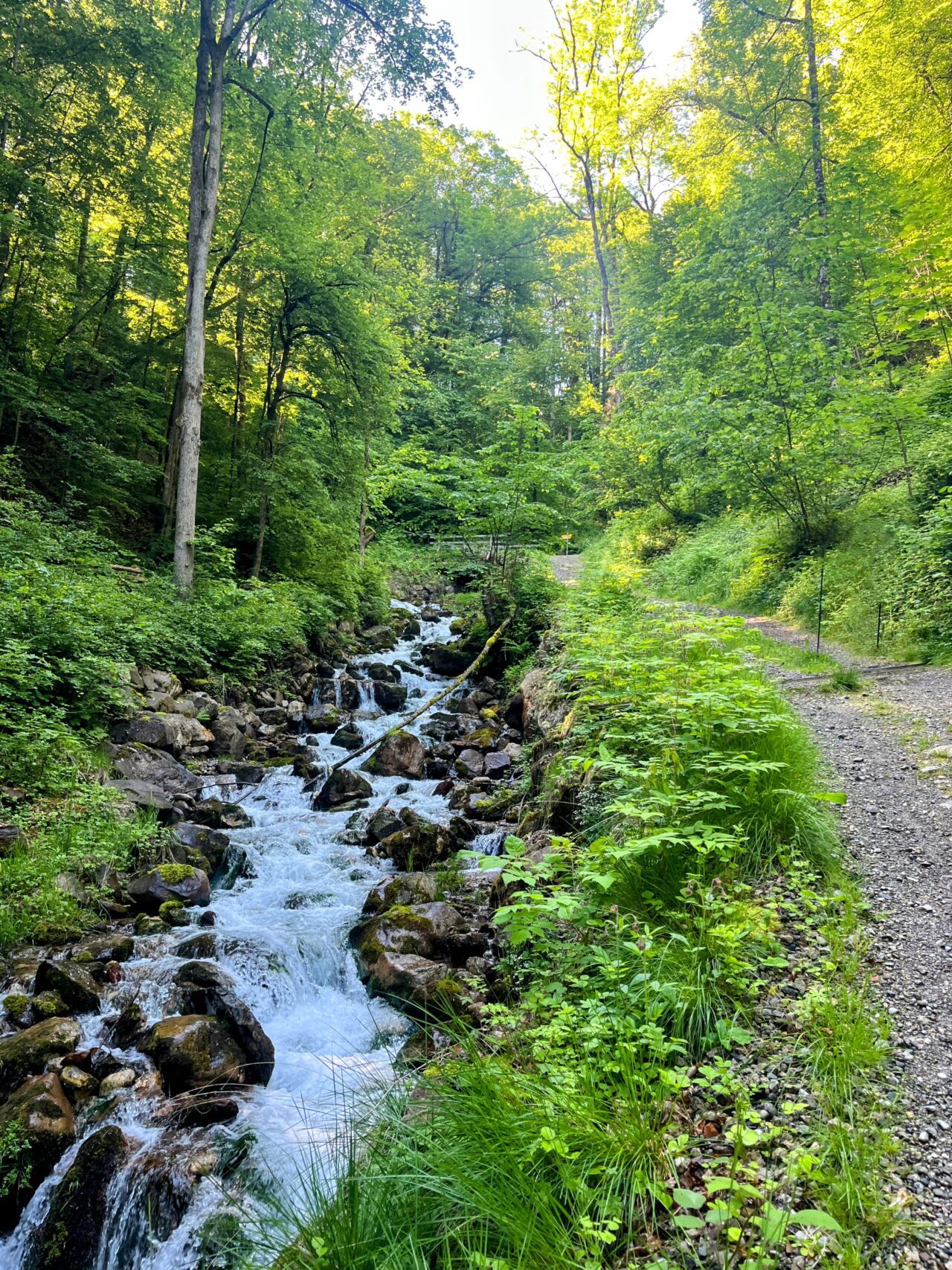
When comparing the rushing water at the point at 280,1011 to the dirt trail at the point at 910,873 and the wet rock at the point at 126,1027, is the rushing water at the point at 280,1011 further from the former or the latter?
the dirt trail at the point at 910,873

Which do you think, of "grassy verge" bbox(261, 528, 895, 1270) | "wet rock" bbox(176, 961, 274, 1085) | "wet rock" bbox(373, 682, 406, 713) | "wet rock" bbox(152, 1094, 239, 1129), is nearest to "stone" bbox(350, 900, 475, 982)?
"wet rock" bbox(176, 961, 274, 1085)

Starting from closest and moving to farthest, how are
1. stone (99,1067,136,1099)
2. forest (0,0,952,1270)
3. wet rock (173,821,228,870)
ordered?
forest (0,0,952,1270) → stone (99,1067,136,1099) → wet rock (173,821,228,870)

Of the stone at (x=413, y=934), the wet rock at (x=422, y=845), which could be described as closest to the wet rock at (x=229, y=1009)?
the stone at (x=413, y=934)

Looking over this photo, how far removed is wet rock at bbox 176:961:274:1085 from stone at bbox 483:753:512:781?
450 cm

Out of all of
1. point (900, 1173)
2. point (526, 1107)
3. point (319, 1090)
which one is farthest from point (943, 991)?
point (319, 1090)

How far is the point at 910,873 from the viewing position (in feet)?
10.5

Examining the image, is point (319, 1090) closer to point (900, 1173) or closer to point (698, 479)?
point (900, 1173)

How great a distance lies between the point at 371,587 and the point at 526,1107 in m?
15.2

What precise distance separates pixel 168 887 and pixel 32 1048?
1.93 metres

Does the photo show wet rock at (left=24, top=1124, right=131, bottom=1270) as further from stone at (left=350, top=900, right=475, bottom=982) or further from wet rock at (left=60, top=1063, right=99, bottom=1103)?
stone at (left=350, top=900, right=475, bottom=982)

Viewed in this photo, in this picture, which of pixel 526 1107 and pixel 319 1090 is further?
pixel 319 1090

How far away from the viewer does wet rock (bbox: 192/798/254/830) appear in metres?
6.91

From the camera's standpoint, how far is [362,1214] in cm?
199

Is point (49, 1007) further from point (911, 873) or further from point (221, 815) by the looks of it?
point (911, 873)
